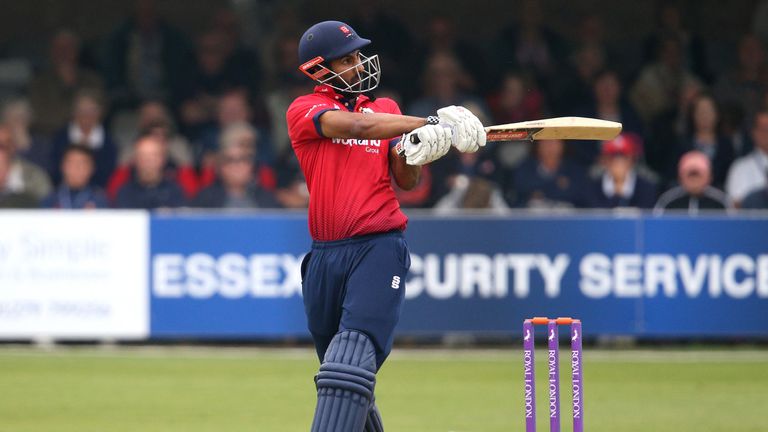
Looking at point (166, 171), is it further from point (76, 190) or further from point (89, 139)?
point (89, 139)

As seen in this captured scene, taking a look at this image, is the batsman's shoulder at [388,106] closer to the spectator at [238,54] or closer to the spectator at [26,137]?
the spectator at [26,137]

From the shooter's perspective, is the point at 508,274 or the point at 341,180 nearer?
the point at 341,180

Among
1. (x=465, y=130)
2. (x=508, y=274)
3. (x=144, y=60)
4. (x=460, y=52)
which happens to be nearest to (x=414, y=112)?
(x=460, y=52)

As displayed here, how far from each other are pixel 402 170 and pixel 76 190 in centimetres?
795

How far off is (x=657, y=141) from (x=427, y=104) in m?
2.55

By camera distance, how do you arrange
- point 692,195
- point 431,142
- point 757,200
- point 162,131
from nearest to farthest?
point 431,142 → point 692,195 → point 757,200 → point 162,131

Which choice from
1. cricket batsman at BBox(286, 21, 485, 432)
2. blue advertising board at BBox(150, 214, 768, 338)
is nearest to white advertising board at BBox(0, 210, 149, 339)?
blue advertising board at BBox(150, 214, 768, 338)

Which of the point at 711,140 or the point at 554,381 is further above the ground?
the point at 711,140

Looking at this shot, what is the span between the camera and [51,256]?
12.6 meters

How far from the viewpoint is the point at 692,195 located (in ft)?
42.7

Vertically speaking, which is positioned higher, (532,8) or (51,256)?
(532,8)

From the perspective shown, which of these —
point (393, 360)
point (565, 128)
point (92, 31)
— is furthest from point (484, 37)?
point (565, 128)

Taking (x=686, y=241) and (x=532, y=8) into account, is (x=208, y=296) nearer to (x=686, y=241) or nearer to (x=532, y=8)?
(x=686, y=241)

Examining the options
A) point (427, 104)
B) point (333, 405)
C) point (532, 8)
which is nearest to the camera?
point (333, 405)
